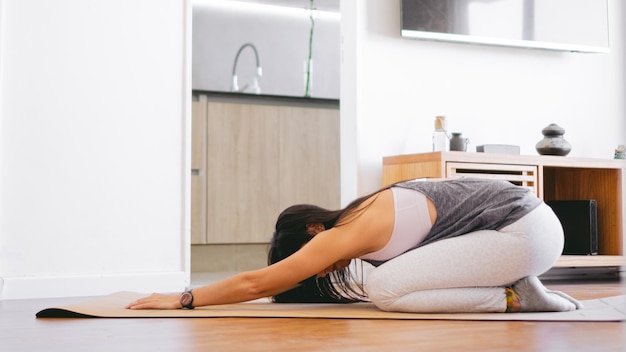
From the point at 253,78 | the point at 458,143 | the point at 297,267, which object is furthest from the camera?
the point at 253,78

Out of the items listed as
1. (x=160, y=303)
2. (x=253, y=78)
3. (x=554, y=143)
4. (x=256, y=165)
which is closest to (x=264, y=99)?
(x=256, y=165)

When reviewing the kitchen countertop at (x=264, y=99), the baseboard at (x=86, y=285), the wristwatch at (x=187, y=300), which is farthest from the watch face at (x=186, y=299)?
the kitchen countertop at (x=264, y=99)

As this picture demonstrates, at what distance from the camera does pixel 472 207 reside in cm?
228

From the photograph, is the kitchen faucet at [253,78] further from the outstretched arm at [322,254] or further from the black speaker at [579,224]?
the outstretched arm at [322,254]

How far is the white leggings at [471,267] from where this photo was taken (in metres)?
2.23

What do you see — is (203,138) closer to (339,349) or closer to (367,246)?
(367,246)

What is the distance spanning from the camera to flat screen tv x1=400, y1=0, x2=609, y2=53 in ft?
13.9

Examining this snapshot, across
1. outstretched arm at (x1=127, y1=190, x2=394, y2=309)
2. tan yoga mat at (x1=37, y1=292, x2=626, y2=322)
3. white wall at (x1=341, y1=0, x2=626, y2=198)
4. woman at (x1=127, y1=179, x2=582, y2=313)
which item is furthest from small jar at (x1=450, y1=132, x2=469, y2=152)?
outstretched arm at (x1=127, y1=190, x2=394, y2=309)

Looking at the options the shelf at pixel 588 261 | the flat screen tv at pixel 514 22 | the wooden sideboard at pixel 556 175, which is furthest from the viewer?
the flat screen tv at pixel 514 22

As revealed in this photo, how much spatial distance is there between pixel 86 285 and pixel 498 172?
2163 millimetres

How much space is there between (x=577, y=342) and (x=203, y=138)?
344 cm

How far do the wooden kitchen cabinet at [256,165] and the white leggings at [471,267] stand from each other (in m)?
2.72

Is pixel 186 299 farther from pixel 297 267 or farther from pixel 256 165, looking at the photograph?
pixel 256 165

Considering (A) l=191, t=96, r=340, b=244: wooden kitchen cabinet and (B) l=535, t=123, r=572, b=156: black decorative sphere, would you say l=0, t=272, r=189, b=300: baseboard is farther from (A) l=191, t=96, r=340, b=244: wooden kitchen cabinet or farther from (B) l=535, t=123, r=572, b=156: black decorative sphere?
(B) l=535, t=123, r=572, b=156: black decorative sphere
